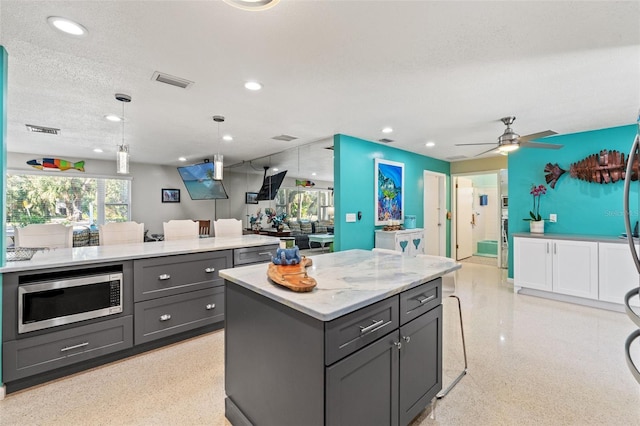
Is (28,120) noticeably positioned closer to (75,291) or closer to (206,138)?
(206,138)

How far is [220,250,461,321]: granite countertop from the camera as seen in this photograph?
1.26 m

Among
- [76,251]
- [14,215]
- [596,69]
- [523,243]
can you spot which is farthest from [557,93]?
[14,215]

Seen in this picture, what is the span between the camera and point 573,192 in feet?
14.2

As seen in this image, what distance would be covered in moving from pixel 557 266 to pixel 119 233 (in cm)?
568

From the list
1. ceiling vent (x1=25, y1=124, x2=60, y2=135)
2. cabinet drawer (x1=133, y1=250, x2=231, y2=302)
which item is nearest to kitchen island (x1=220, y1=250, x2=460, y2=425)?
cabinet drawer (x1=133, y1=250, x2=231, y2=302)

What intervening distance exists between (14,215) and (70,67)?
5511 mm

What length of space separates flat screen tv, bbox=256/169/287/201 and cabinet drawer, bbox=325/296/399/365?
4.32 m

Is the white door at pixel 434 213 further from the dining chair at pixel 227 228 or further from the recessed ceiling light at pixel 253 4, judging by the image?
the recessed ceiling light at pixel 253 4

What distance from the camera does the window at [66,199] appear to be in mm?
5832

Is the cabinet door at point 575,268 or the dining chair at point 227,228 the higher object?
the dining chair at point 227,228

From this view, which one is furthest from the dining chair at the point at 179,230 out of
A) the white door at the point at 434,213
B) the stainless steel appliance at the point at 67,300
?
the white door at the point at 434,213

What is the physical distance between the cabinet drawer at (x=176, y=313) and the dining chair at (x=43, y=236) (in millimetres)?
1235

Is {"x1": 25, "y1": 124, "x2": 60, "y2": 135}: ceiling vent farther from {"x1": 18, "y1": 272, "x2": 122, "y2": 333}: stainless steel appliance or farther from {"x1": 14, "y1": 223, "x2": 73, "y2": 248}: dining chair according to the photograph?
{"x1": 18, "y1": 272, "x2": 122, "y2": 333}: stainless steel appliance

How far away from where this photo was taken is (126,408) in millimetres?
1902
